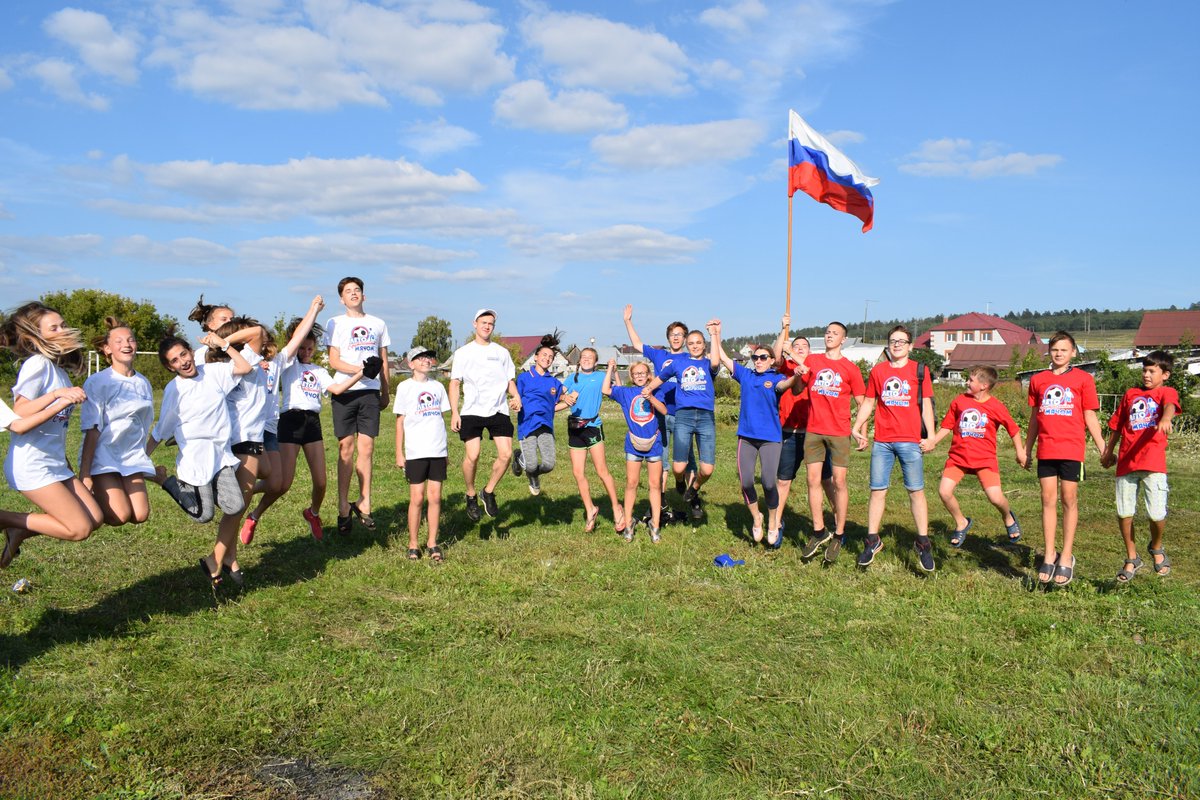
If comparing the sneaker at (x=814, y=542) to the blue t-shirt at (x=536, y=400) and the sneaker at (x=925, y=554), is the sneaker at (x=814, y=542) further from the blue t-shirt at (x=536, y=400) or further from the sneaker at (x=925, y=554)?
the blue t-shirt at (x=536, y=400)

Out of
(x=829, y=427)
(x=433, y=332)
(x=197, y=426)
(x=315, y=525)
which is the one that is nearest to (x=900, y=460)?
(x=829, y=427)

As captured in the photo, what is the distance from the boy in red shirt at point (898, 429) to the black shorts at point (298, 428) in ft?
17.4

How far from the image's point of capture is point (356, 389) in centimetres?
851

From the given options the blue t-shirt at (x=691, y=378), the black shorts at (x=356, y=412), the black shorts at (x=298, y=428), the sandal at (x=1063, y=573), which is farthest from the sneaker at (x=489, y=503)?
the sandal at (x=1063, y=573)

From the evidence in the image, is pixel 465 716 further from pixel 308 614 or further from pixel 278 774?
pixel 308 614

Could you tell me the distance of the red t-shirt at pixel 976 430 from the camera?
8305mm

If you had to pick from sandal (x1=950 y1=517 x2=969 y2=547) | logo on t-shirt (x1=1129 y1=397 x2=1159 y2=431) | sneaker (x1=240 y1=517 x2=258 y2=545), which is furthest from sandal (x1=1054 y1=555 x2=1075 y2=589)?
sneaker (x1=240 y1=517 x2=258 y2=545)

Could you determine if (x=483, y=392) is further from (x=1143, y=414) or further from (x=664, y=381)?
(x=1143, y=414)

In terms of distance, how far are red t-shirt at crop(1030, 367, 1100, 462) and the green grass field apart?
116 cm

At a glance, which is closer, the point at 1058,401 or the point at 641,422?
the point at 1058,401

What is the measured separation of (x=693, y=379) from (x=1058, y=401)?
11.7ft

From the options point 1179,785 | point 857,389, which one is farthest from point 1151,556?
point 1179,785

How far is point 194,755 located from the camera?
12.9 ft

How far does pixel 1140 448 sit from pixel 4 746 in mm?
8644
